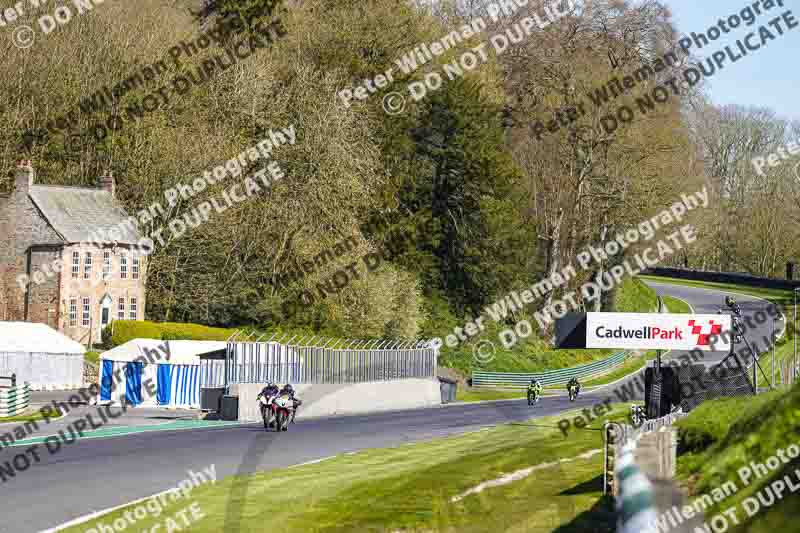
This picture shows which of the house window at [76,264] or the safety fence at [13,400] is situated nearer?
the safety fence at [13,400]

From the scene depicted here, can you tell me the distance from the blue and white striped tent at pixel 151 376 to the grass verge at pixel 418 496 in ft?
70.1

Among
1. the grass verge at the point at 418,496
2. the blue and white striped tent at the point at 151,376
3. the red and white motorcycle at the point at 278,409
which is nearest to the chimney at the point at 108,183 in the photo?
the blue and white striped tent at the point at 151,376

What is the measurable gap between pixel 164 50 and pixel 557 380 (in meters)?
34.3

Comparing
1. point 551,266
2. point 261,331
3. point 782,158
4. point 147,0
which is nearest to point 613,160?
point 551,266

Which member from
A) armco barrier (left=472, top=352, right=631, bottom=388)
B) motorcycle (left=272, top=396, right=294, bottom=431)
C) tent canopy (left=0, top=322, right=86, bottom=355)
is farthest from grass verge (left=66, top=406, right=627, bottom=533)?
armco barrier (left=472, top=352, right=631, bottom=388)

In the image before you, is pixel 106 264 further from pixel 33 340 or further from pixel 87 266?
pixel 33 340

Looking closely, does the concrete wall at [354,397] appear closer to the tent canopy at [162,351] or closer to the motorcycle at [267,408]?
the tent canopy at [162,351]

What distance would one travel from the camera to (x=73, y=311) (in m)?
61.8

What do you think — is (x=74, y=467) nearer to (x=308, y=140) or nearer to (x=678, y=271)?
(x=308, y=140)

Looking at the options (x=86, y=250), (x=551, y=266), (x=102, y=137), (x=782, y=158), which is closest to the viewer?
(x=86, y=250)

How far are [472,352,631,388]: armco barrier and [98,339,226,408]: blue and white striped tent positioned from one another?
97.7 ft

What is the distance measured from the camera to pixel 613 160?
7581 cm

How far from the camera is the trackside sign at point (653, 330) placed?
111ft

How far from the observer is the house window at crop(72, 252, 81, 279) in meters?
61.8
